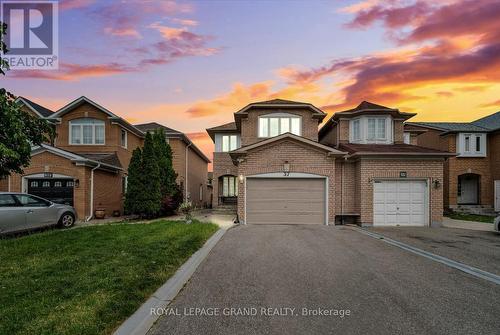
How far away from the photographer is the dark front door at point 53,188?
1658 centimetres

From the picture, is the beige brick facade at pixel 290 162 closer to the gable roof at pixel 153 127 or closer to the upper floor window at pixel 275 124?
the upper floor window at pixel 275 124

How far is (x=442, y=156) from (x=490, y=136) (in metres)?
12.4

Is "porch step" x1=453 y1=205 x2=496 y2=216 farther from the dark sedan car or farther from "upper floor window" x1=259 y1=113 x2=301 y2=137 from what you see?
the dark sedan car

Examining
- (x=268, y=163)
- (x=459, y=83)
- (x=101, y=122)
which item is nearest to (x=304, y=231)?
(x=268, y=163)

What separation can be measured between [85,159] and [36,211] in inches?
194

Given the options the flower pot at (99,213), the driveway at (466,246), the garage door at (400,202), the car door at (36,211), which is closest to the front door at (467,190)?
the garage door at (400,202)

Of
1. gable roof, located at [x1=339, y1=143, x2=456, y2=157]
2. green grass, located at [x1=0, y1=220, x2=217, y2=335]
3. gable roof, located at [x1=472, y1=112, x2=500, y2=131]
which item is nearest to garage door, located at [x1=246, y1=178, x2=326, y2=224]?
gable roof, located at [x1=339, y1=143, x2=456, y2=157]

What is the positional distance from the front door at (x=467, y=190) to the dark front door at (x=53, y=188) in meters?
28.4

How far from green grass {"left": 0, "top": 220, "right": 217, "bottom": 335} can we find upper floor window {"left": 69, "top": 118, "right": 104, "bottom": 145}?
10971 millimetres

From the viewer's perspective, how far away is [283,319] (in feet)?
13.5

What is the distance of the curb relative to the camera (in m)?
3.71

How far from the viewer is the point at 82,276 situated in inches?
228

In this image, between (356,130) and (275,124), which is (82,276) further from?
(356,130)

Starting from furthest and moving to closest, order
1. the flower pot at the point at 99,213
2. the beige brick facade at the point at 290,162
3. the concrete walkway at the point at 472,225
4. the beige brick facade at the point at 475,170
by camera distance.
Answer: the beige brick facade at the point at 475,170, the flower pot at the point at 99,213, the beige brick facade at the point at 290,162, the concrete walkway at the point at 472,225
